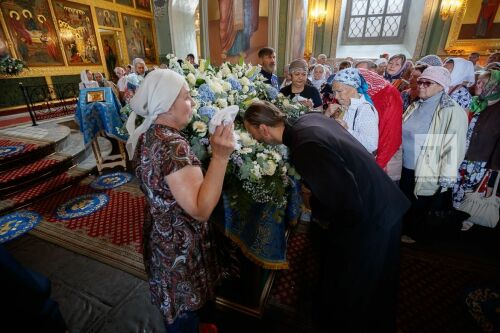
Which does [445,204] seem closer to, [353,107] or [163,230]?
[353,107]

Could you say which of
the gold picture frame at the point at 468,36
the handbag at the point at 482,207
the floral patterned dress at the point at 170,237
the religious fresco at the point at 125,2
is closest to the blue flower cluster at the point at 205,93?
the floral patterned dress at the point at 170,237

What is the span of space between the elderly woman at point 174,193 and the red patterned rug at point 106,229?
144 cm

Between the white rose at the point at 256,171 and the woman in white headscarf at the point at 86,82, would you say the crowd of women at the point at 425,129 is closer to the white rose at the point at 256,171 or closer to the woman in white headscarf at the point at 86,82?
the white rose at the point at 256,171

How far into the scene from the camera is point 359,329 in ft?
5.90

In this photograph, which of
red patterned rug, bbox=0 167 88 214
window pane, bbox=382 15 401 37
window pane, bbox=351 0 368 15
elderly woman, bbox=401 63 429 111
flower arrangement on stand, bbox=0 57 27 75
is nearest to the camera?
elderly woman, bbox=401 63 429 111

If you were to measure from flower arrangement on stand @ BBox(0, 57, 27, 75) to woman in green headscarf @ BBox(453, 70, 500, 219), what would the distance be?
42.5ft

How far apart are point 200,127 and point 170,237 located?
2.49ft

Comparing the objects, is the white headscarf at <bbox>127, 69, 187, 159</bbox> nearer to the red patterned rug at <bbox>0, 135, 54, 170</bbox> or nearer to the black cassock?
the black cassock

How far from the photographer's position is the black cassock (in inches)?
54.7

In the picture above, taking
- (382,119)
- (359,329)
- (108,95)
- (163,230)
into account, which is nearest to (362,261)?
(359,329)

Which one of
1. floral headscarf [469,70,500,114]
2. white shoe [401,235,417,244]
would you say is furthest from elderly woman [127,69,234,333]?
floral headscarf [469,70,500,114]

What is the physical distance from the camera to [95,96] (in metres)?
4.61

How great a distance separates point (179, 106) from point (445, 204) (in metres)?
3.57

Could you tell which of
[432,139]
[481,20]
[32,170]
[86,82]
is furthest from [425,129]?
[481,20]
